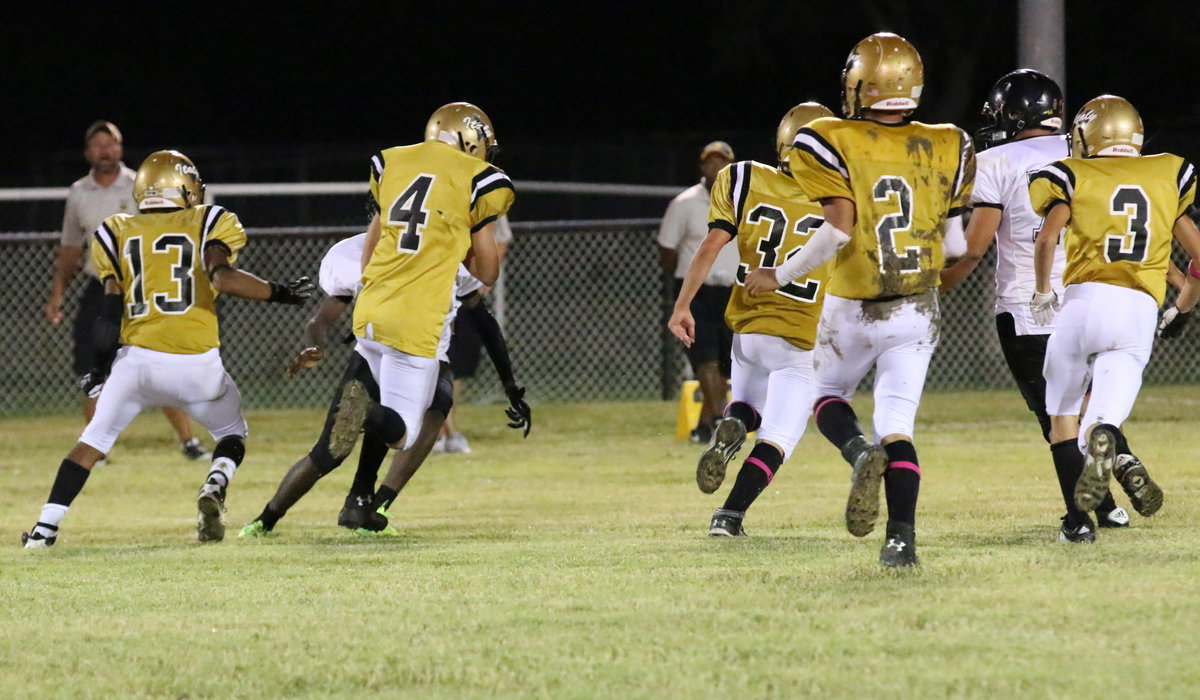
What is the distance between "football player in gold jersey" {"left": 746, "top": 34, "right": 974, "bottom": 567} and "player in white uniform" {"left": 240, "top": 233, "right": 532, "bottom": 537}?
202 centimetres

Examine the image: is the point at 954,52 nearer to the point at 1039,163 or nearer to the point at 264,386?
the point at 264,386

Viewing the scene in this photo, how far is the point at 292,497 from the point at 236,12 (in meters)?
31.3

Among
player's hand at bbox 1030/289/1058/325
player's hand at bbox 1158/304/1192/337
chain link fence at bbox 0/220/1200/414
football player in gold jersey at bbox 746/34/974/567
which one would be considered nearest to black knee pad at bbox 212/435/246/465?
football player in gold jersey at bbox 746/34/974/567

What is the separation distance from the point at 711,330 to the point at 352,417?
5.68 meters

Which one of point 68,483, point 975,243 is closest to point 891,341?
point 975,243

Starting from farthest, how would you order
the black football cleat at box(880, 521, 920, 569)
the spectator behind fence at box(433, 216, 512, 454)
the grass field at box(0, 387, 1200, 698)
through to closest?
1. the spectator behind fence at box(433, 216, 512, 454)
2. the black football cleat at box(880, 521, 920, 569)
3. the grass field at box(0, 387, 1200, 698)

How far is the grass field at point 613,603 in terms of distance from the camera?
15.6ft

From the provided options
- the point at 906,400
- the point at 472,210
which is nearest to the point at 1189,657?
the point at 906,400

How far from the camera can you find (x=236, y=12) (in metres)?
37.9

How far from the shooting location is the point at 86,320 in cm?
1262

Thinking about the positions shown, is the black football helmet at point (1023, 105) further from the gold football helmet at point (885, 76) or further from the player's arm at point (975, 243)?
the gold football helmet at point (885, 76)

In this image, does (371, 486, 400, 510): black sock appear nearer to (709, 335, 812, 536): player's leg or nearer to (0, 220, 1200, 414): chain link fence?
(709, 335, 812, 536): player's leg

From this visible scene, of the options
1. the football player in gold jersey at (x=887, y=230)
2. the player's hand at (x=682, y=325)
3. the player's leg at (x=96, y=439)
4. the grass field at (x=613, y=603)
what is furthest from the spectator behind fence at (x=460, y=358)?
the football player in gold jersey at (x=887, y=230)

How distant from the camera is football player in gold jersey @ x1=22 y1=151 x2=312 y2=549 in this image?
8.18 m
